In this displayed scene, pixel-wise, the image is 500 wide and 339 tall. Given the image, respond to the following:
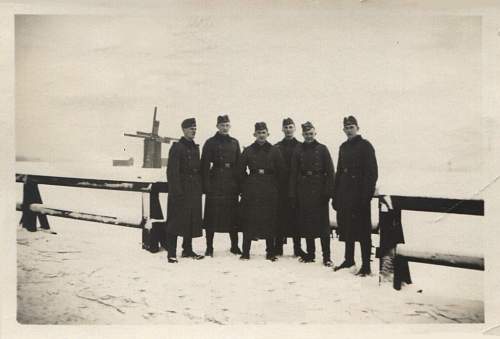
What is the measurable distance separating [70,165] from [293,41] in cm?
173

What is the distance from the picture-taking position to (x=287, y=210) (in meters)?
3.02

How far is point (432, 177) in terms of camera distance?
2.92 meters

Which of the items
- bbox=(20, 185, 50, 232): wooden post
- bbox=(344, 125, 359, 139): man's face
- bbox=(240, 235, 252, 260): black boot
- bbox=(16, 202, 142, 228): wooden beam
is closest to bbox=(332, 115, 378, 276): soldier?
bbox=(344, 125, 359, 139): man's face

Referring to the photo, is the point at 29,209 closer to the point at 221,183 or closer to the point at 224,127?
the point at 221,183

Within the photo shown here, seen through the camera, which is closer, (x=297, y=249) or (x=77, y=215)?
(x=297, y=249)

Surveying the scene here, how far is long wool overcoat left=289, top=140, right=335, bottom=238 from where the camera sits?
2938 millimetres

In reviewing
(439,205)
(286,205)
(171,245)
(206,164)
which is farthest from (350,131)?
(171,245)

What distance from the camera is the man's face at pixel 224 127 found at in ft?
9.59

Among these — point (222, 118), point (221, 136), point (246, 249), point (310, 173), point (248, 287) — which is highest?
point (222, 118)

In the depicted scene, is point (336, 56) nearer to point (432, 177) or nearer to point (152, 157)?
point (432, 177)

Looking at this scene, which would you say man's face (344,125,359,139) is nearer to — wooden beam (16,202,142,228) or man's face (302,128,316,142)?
man's face (302,128,316,142)

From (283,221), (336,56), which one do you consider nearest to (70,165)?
(283,221)

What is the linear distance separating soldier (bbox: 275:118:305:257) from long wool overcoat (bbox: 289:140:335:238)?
40 millimetres

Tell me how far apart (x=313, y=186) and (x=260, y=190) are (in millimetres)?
359
